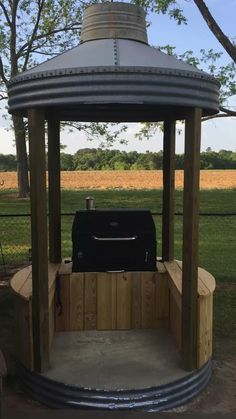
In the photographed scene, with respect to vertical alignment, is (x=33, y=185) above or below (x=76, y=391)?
above

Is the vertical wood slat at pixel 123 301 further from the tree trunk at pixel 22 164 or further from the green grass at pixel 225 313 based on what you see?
the tree trunk at pixel 22 164

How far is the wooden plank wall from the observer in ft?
16.5

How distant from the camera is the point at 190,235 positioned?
3922 mm

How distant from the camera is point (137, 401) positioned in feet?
12.4

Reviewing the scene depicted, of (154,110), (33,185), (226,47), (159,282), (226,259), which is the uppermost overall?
(226,47)

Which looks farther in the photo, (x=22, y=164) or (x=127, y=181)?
(x=127, y=181)

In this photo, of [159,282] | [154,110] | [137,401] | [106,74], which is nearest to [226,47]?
[154,110]

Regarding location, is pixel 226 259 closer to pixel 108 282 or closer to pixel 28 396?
pixel 108 282

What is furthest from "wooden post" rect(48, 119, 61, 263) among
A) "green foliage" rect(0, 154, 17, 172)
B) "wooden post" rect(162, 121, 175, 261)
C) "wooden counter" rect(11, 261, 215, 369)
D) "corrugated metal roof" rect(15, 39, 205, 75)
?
"green foliage" rect(0, 154, 17, 172)

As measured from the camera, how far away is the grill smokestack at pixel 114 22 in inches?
167

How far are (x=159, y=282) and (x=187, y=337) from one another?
43.8 inches

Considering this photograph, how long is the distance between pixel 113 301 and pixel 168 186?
1.35m

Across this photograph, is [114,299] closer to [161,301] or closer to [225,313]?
[161,301]

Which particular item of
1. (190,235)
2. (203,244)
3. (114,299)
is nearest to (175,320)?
(114,299)
